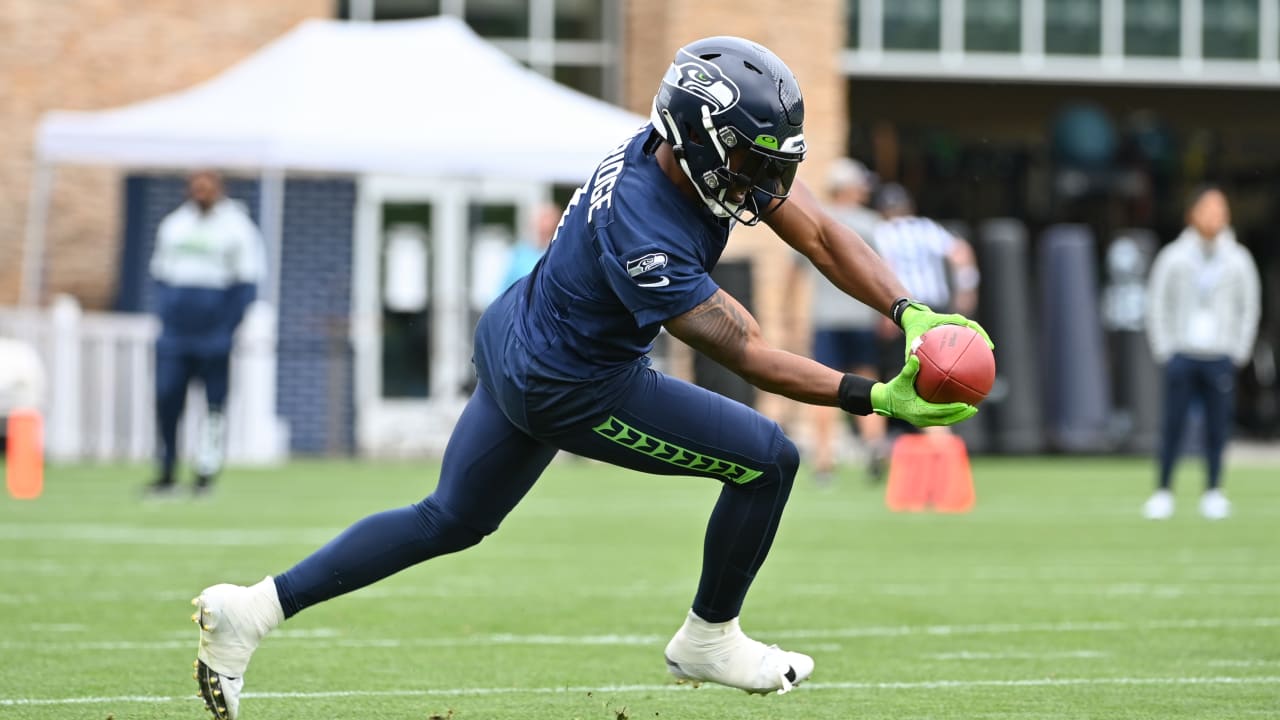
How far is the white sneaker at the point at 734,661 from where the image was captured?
5723 mm

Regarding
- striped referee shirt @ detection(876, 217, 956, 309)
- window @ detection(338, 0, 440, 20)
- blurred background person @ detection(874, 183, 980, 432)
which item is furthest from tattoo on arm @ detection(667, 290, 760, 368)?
window @ detection(338, 0, 440, 20)

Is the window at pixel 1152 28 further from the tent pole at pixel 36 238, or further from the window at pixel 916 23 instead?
the tent pole at pixel 36 238

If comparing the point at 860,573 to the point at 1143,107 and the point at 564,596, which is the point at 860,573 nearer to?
the point at 564,596

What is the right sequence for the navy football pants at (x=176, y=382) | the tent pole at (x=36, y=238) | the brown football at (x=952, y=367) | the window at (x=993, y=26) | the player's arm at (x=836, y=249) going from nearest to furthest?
the brown football at (x=952, y=367) → the player's arm at (x=836, y=249) → the navy football pants at (x=176, y=382) → the tent pole at (x=36, y=238) → the window at (x=993, y=26)

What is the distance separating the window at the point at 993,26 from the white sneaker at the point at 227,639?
759 inches

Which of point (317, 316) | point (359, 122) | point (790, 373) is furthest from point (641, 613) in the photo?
point (317, 316)

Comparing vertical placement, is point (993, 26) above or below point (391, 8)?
below

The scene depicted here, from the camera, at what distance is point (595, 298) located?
527 cm

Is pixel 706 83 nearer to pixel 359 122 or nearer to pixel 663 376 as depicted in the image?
pixel 663 376

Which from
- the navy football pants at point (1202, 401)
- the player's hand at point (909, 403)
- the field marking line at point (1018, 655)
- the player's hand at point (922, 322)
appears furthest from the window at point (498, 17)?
the player's hand at point (909, 403)

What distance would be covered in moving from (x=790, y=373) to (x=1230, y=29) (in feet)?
67.4

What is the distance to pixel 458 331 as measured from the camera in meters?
21.3

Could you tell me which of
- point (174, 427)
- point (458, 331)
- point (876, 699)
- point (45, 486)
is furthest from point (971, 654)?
point (458, 331)

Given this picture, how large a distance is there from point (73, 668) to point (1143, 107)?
2474 centimetres
